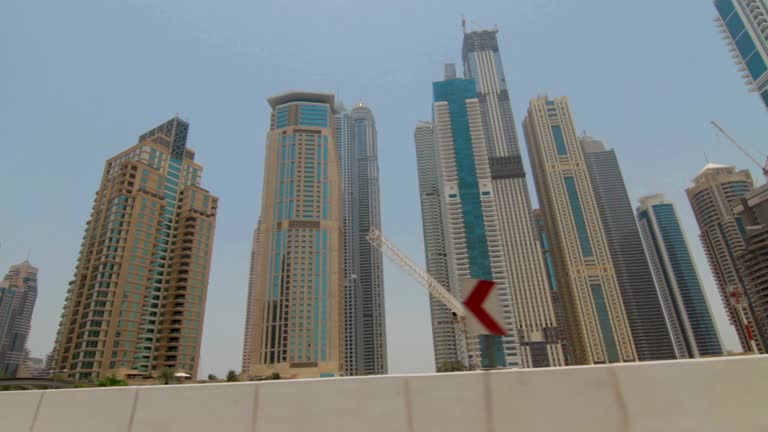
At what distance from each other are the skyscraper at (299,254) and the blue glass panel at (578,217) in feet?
394

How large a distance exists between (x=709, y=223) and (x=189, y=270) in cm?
24543

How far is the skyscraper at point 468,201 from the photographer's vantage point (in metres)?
154

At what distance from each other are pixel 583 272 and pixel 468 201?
69.1 meters

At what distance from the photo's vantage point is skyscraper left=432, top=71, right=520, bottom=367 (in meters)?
154

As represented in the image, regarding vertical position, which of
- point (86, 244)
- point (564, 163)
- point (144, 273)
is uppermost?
point (564, 163)

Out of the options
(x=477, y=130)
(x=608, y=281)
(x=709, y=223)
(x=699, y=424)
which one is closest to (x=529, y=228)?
(x=608, y=281)

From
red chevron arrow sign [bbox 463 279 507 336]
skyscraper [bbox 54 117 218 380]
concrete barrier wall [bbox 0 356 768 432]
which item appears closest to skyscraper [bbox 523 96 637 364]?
skyscraper [bbox 54 117 218 380]

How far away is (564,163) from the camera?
199125 mm

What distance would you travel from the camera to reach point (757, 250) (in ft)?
402

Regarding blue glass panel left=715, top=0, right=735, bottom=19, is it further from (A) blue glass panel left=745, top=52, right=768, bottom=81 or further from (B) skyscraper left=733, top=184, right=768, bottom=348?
(B) skyscraper left=733, top=184, right=768, bottom=348

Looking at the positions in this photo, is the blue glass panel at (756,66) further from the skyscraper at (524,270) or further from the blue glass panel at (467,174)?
the blue glass panel at (467,174)

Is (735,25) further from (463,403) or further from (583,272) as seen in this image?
(463,403)

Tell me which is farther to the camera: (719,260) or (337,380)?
(719,260)

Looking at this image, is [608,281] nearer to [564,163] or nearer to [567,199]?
[567,199]
